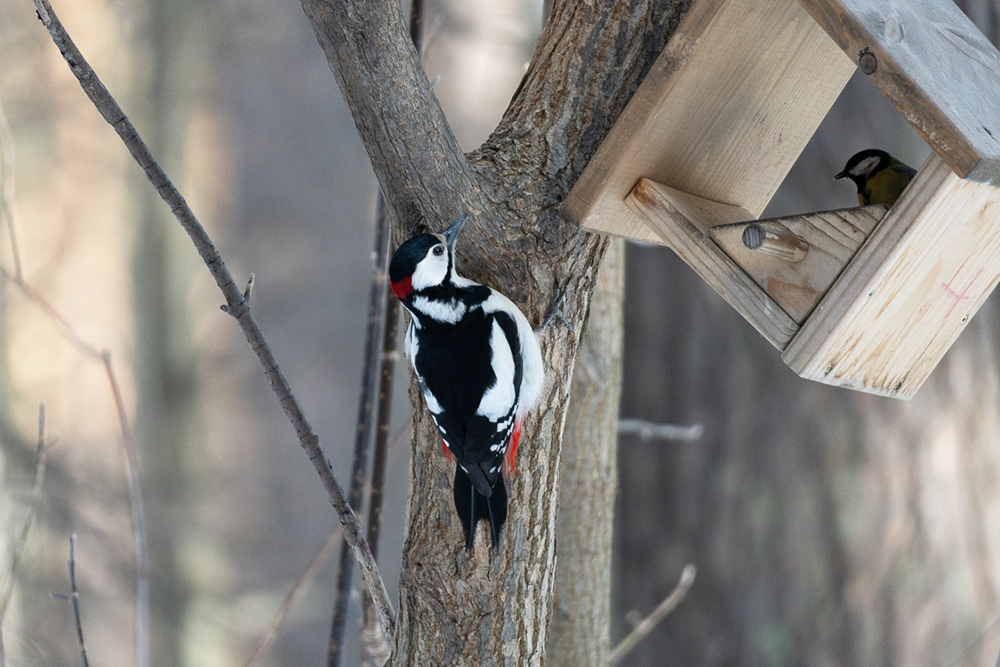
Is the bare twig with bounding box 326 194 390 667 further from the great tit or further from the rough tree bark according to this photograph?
the great tit

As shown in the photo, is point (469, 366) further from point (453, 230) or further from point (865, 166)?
point (865, 166)

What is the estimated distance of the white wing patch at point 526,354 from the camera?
1310 millimetres

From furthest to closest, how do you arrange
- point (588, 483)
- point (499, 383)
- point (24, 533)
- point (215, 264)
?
1. point (588, 483)
2. point (499, 383)
3. point (24, 533)
4. point (215, 264)

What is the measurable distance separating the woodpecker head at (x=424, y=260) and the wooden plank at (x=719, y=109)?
8.4 inches

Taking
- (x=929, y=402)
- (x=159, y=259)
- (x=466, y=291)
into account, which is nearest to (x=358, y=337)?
(x=159, y=259)

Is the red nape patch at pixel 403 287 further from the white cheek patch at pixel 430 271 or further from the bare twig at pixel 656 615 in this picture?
the bare twig at pixel 656 615

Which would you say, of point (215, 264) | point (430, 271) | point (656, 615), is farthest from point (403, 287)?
point (656, 615)

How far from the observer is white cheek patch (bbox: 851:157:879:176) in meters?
1.82

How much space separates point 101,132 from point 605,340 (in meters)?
3.19

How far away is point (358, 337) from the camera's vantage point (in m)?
4.37

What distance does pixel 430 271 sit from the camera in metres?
1.32

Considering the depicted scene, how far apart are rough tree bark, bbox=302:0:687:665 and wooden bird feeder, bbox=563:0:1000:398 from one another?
3.2 inches

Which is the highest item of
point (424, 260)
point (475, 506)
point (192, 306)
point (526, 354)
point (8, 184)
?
point (192, 306)

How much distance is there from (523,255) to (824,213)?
0.46 m
